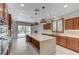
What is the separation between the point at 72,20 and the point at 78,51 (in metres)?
2.26

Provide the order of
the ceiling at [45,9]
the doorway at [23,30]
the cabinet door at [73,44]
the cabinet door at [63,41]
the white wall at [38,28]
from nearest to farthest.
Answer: the cabinet door at [73,44] < the ceiling at [45,9] < the cabinet door at [63,41] < the white wall at [38,28] < the doorway at [23,30]

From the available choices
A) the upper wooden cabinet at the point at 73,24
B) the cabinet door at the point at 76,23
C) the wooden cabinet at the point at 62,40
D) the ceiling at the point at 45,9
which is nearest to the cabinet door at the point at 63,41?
the wooden cabinet at the point at 62,40

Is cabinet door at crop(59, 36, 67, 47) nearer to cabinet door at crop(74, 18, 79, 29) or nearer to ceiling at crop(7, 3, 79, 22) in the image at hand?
cabinet door at crop(74, 18, 79, 29)

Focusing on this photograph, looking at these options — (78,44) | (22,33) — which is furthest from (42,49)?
(22,33)

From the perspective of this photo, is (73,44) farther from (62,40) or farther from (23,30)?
(23,30)

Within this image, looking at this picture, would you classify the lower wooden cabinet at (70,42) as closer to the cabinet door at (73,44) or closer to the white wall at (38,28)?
the cabinet door at (73,44)

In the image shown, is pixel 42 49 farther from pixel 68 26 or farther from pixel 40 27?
pixel 40 27

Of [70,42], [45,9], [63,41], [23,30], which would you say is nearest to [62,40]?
[63,41]

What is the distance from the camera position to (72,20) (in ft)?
23.3

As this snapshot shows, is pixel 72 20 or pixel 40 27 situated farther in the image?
pixel 40 27

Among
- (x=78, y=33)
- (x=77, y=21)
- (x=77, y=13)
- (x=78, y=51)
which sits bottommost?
(x=78, y=51)

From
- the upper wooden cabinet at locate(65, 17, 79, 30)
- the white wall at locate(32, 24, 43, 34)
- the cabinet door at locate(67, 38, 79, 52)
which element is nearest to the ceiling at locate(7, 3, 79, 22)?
the upper wooden cabinet at locate(65, 17, 79, 30)

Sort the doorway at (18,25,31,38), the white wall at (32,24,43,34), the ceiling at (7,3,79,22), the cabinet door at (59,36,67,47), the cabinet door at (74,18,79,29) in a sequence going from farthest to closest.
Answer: the doorway at (18,25,31,38) < the white wall at (32,24,43,34) < the cabinet door at (59,36,67,47) < the cabinet door at (74,18,79,29) < the ceiling at (7,3,79,22)
